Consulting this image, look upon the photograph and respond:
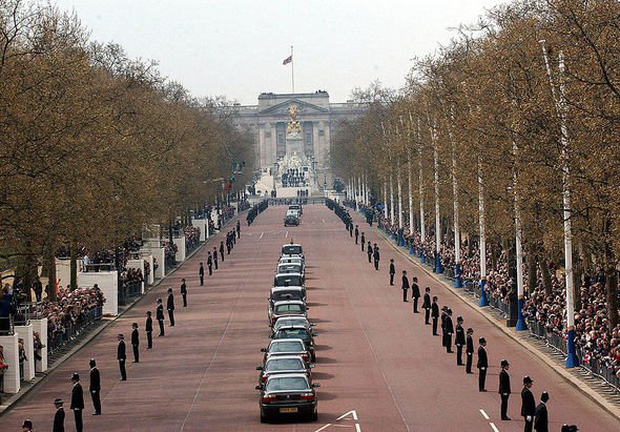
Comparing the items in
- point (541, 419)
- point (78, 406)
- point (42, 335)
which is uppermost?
point (42, 335)

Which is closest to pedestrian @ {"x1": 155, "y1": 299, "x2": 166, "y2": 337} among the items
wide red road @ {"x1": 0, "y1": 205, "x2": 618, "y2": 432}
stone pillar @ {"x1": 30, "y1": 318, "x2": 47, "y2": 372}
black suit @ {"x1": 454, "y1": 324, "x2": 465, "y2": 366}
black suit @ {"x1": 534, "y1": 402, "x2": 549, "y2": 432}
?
wide red road @ {"x1": 0, "y1": 205, "x2": 618, "y2": 432}

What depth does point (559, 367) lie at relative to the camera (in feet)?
134

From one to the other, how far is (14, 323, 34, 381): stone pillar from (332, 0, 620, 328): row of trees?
15.1m

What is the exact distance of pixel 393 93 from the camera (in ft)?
445

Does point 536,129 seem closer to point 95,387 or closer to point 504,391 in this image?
point 504,391

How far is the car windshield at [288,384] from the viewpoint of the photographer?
32972 mm

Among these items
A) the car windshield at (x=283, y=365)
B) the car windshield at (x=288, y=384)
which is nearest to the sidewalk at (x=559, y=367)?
the car windshield at (x=288, y=384)

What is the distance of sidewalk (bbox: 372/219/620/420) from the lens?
35.0 m

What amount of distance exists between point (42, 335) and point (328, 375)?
950 centimetres

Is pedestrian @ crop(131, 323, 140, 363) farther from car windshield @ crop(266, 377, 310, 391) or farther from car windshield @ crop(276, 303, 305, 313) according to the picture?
car windshield @ crop(266, 377, 310, 391)

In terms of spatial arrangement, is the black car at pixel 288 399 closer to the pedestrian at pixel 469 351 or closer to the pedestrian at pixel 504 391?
the pedestrian at pixel 504 391

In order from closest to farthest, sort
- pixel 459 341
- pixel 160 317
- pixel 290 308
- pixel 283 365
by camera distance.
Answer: pixel 283 365 → pixel 459 341 → pixel 290 308 → pixel 160 317

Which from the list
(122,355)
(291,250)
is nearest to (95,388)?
(122,355)

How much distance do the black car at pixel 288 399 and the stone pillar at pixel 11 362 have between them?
9263mm
